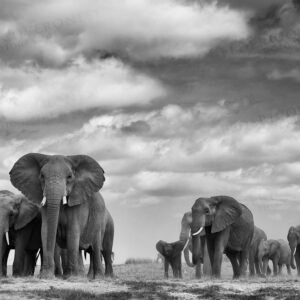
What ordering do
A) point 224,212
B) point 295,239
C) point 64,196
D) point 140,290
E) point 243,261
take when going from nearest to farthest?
point 140,290
point 64,196
point 224,212
point 243,261
point 295,239

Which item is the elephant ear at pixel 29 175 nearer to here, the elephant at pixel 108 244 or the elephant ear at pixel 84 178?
the elephant ear at pixel 84 178

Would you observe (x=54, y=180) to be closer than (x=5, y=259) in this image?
Yes

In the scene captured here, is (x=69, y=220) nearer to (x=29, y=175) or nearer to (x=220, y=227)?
(x=29, y=175)

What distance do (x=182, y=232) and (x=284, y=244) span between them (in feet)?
49.5

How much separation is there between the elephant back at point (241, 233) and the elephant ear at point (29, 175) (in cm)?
1017

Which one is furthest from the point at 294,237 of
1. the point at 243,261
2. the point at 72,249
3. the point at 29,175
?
the point at 29,175

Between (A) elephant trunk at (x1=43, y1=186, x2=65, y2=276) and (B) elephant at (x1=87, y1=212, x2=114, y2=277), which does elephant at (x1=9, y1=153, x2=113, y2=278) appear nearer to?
(A) elephant trunk at (x1=43, y1=186, x2=65, y2=276)

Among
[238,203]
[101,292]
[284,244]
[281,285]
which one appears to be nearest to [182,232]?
A: [238,203]

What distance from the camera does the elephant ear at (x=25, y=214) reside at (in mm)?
Result: 30078

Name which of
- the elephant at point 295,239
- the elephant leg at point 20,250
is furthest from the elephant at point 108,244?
the elephant at point 295,239

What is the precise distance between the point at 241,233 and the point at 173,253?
887 centimetres

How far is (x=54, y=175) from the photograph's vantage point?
27234 millimetres

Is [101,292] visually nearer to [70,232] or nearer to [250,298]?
[250,298]

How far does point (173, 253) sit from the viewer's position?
43562 mm
